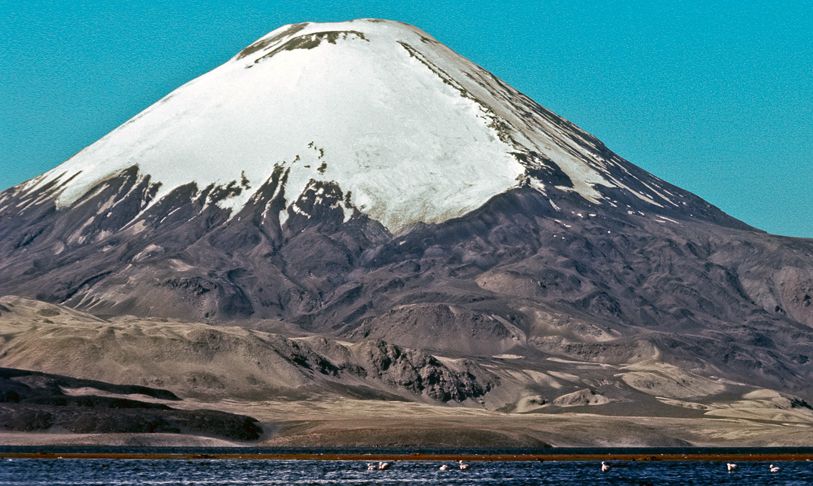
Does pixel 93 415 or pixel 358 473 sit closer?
pixel 358 473

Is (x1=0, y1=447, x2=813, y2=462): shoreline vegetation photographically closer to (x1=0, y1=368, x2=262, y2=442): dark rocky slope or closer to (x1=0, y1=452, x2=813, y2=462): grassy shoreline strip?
(x1=0, y1=452, x2=813, y2=462): grassy shoreline strip

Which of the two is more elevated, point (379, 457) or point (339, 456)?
point (339, 456)

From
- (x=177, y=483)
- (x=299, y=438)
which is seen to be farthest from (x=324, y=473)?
(x=299, y=438)

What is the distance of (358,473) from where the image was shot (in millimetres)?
124000

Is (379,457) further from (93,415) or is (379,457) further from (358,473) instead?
(93,415)

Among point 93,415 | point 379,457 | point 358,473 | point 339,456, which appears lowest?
point 358,473

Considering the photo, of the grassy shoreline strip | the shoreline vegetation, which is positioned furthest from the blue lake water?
the shoreline vegetation

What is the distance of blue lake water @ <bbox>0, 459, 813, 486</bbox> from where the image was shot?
372 ft

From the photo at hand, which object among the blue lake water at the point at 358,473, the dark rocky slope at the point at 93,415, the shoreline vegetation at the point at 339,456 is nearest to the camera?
the blue lake water at the point at 358,473

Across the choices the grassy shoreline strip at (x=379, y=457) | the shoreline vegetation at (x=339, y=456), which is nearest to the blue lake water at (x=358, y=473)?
the grassy shoreline strip at (x=379, y=457)

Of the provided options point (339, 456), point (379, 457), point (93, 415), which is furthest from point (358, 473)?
point (93, 415)

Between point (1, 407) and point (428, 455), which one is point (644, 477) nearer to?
point (428, 455)

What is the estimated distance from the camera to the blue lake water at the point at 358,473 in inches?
4459

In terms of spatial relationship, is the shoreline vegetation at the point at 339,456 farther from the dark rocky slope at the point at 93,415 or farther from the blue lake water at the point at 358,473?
the dark rocky slope at the point at 93,415
